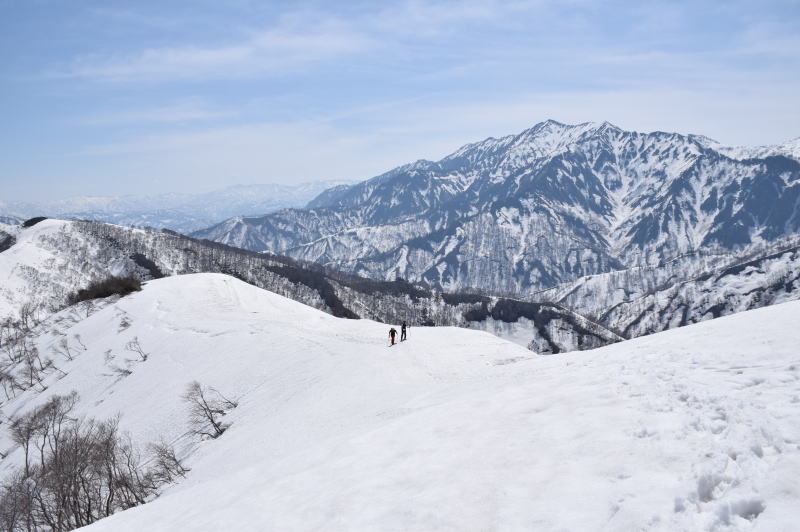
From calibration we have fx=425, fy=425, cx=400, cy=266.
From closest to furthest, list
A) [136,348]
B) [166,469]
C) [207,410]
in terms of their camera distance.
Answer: [166,469], [207,410], [136,348]

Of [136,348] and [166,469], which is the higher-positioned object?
[136,348]

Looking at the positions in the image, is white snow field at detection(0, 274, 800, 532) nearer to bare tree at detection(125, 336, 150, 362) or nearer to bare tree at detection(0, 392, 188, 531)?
bare tree at detection(0, 392, 188, 531)

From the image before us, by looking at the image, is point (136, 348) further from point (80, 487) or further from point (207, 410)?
point (80, 487)

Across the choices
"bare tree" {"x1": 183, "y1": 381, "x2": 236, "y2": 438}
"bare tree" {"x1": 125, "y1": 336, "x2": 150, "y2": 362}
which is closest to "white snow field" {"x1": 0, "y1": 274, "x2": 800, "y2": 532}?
"bare tree" {"x1": 183, "y1": 381, "x2": 236, "y2": 438}

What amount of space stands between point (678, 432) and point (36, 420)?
6585cm

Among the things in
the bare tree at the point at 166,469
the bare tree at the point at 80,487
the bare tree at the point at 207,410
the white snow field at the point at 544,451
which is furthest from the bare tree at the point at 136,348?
the white snow field at the point at 544,451

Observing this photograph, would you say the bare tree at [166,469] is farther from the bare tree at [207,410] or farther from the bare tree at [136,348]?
the bare tree at [136,348]

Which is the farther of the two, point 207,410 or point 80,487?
point 207,410

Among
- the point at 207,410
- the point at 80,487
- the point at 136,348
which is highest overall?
the point at 207,410

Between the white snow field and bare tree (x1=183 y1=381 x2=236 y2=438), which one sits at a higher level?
the white snow field

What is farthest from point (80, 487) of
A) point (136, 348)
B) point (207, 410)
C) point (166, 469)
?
point (136, 348)

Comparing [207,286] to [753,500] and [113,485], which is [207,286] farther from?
[753,500]

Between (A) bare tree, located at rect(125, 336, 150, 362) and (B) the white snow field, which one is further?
(A) bare tree, located at rect(125, 336, 150, 362)

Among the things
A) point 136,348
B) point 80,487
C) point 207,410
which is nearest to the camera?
point 80,487
